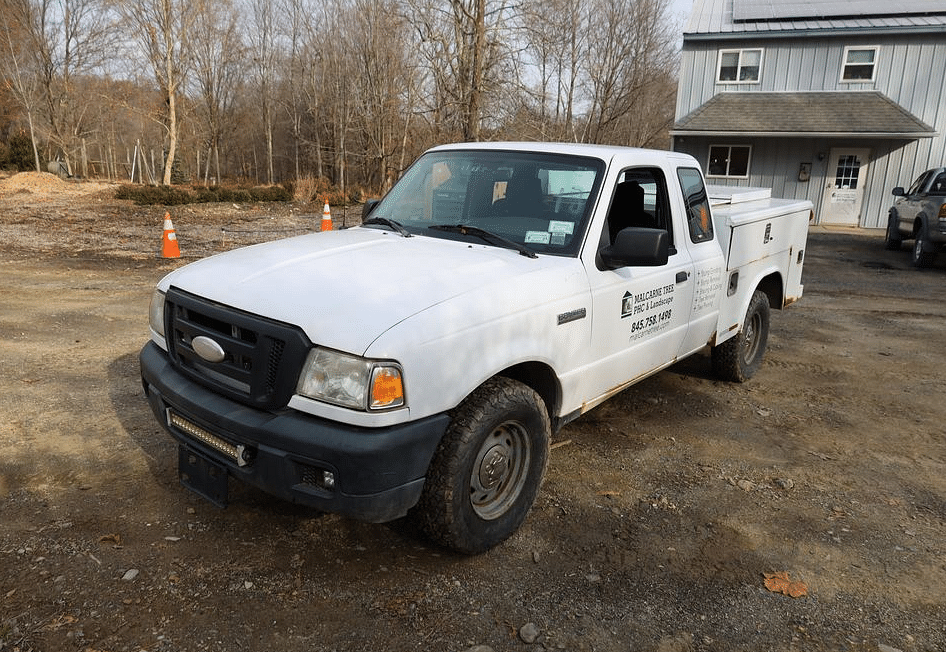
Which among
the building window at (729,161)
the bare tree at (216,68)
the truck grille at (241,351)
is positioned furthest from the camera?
the bare tree at (216,68)

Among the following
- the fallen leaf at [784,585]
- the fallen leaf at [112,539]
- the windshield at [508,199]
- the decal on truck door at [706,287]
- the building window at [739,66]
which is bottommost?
the fallen leaf at [784,585]

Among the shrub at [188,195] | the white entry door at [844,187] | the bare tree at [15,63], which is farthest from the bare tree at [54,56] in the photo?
the white entry door at [844,187]

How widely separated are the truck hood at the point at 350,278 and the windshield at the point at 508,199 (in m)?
0.20

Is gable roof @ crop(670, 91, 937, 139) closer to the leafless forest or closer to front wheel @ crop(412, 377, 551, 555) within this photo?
the leafless forest

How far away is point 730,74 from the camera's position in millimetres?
21812

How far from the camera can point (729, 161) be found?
22203mm

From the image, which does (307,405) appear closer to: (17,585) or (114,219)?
(17,585)

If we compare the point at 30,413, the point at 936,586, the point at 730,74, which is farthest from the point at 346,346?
the point at 730,74

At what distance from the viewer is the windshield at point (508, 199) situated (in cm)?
367

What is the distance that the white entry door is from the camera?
21.0 m

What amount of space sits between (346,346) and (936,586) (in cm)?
289

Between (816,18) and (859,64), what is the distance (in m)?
2.12

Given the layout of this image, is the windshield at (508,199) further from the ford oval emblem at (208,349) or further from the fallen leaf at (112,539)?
the fallen leaf at (112,539)

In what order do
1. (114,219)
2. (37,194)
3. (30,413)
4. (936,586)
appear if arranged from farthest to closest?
(37,194) → (114,219) → (30,413) → (936,586)
